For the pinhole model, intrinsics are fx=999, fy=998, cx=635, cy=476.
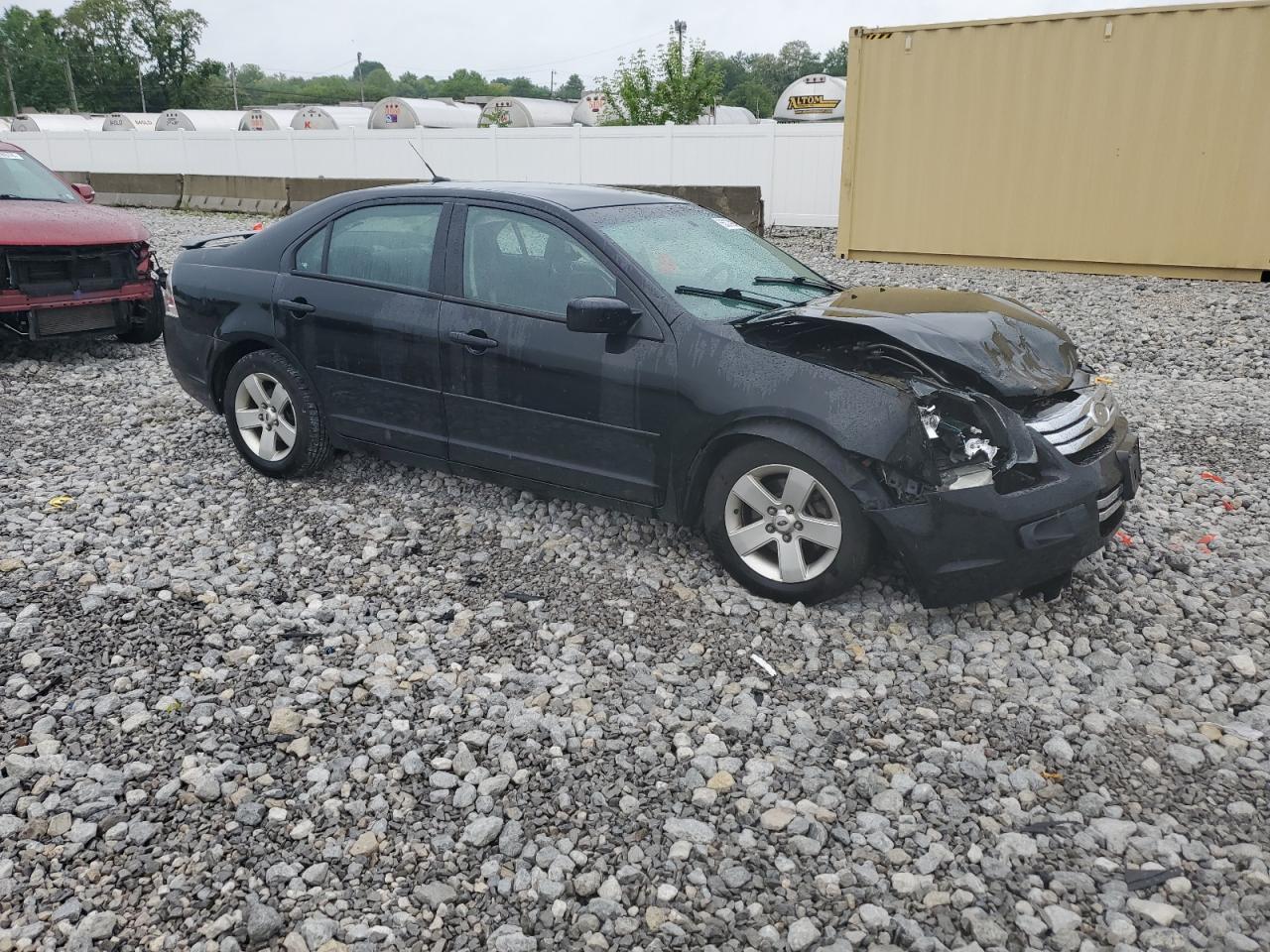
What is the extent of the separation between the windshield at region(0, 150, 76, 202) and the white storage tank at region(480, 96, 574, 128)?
28674 millimetres

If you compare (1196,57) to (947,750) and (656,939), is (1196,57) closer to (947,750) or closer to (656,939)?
(947,750)

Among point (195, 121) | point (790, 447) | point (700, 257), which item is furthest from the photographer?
point (195, 121)

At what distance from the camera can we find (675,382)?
4.16 meters

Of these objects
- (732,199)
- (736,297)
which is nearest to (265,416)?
(736,297)

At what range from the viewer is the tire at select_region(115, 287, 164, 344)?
873cm

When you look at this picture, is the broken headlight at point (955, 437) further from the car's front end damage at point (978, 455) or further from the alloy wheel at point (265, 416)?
the alloy wheel at point (265, 416)

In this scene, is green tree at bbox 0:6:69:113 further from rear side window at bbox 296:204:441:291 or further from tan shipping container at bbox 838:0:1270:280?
rear side window at bbox 296:204:441:291

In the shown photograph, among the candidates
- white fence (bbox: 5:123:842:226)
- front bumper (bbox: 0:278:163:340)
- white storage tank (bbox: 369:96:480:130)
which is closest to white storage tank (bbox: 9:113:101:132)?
white storage tank (bbox: 369:96:480:130)

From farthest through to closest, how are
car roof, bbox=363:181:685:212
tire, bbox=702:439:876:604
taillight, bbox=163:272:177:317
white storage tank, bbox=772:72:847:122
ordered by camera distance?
white storage tank, bbox=772:72:847:122 → taillight, bbox=163:272:177:317 → car roof, bbox=363:181:685:212 → tire, bbox=702:439:876:604

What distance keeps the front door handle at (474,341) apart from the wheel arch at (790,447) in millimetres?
1136

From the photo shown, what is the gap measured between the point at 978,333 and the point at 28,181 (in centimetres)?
840

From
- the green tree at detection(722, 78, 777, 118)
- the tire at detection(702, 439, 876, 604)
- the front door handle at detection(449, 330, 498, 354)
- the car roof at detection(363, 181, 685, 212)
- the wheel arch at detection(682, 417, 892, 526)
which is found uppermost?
the green tree at detection(722, 78, 777, 118)

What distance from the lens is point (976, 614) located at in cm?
412

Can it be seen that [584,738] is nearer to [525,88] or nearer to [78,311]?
[78,311]
